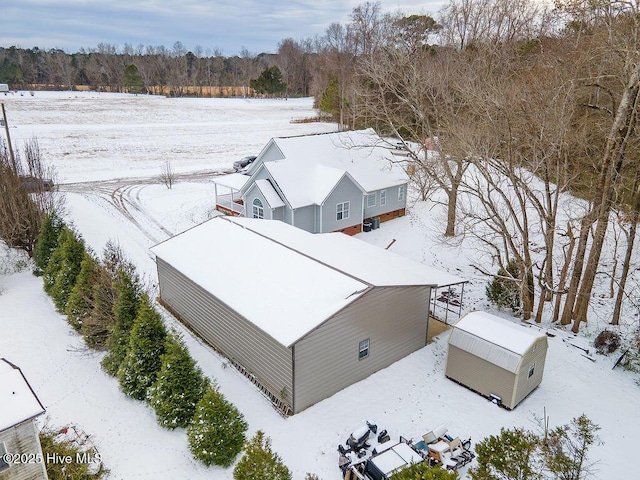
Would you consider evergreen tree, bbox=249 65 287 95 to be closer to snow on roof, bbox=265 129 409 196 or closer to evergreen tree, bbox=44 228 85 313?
snow on roof, bbox=265 129 409 196

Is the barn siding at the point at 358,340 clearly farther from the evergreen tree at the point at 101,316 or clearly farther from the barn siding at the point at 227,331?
the evergreen tree at the point at 101,316

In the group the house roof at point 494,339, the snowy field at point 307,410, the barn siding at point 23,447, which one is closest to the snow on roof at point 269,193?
the snowy field at point 307,410

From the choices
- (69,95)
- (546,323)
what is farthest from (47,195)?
(69,95)

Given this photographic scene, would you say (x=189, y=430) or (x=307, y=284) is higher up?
(x=307, y=284)

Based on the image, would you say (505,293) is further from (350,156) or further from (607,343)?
(350,156)

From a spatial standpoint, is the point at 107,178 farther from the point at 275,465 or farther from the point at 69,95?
the point at 69,95

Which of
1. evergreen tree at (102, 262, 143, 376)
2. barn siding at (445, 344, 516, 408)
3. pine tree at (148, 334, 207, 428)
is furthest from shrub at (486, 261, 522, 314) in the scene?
evergreen tree at (102, 262, 143, 376)
